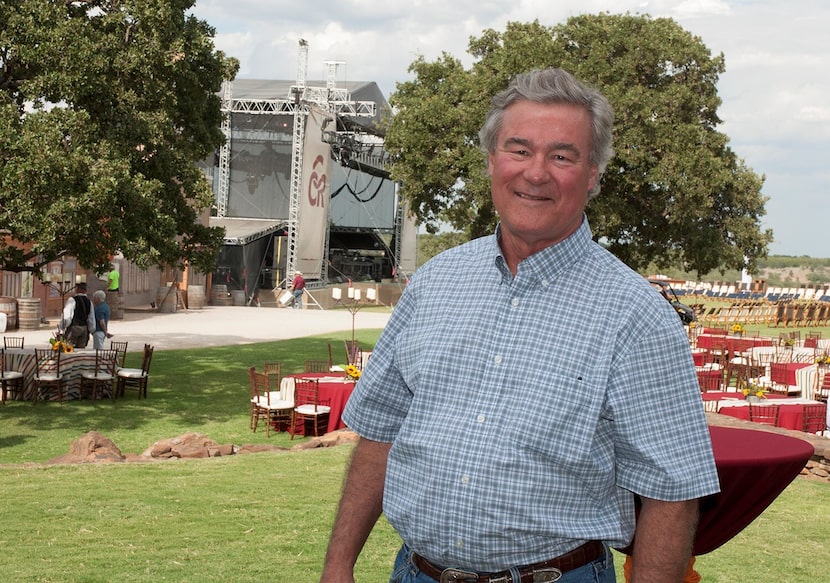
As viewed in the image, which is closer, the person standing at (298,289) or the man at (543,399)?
the man at (543,399)

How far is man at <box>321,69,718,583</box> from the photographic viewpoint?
7.13 feet

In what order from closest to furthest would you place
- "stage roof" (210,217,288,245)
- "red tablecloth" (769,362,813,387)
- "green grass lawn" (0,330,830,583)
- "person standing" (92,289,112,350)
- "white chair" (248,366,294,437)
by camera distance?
"green grass lawn" (0,330,830,583) < "white chair" (248,366,294,437) < "red tablecloth" (769,362,813,387) < "person standing" (92,289,112,350) < "stage roof" (210,217,288,245)

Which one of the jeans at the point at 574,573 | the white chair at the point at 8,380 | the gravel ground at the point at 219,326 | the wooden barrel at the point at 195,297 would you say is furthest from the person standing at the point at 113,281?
the jeans at the point at 574,573

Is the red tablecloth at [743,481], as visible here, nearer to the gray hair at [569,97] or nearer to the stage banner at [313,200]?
the gray hair at [569,97]

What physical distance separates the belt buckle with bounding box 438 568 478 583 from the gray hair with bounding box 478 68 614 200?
987 mm

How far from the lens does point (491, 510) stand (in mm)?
2266

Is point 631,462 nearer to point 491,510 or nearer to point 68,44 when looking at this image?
point 491,510

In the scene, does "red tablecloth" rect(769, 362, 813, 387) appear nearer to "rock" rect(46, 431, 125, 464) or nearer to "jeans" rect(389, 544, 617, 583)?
"rock" rect(46, 431, 125, 464)

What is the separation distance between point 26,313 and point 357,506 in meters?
24.3

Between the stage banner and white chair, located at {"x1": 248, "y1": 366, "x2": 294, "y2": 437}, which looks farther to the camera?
the stage banner

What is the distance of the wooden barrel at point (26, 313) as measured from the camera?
25.0 meters

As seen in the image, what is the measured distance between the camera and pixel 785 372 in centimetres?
1650

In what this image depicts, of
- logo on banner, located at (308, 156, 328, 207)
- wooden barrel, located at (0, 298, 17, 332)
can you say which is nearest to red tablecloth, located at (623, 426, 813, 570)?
wooden barrel, located at (0, 298, 17, 332)

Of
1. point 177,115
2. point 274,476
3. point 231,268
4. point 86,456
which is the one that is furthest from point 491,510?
point 231,268
